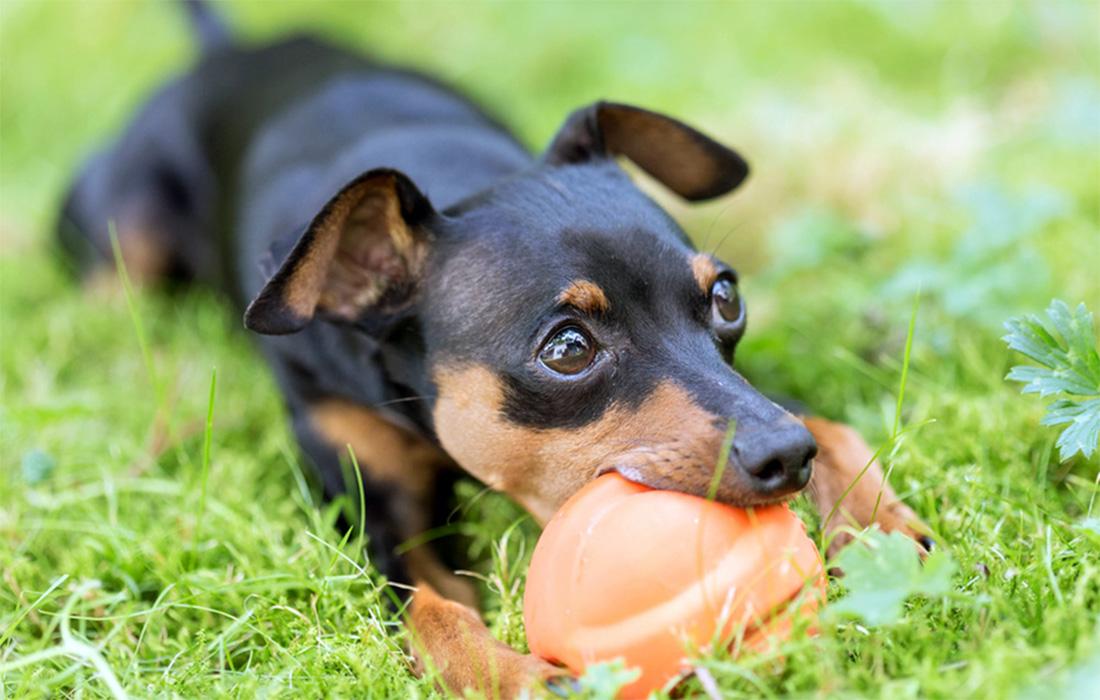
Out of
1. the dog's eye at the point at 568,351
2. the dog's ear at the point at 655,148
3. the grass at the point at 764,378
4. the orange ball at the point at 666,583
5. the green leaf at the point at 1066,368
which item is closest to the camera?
the orange ball at the point at 666,583

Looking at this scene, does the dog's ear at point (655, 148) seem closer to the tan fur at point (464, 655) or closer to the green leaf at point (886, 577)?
the tan fur at point (464, 655)

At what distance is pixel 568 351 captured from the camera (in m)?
3.05

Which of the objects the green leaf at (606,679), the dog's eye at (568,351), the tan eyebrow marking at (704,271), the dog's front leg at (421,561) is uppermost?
the tan eyebrow marking at (704,271)

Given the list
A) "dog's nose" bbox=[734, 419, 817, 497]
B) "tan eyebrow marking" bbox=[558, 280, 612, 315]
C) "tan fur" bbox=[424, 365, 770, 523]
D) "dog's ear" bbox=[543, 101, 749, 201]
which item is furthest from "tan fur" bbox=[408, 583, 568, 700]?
"dog's ear" bbox=[543, 101, 749, 201]

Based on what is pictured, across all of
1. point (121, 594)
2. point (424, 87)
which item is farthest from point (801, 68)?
point (121, 594)

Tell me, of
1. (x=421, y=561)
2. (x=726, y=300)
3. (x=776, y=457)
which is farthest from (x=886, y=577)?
(x=421, y=561)

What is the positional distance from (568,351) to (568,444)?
0.24 metres

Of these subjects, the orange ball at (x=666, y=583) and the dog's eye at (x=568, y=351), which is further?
the dog's eye at (x=568, y=351)

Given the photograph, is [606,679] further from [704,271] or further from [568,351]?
[704,271]

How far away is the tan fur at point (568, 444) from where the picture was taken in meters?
2.73

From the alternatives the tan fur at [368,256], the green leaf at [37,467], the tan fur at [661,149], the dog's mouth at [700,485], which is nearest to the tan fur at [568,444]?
the dog's mouth at [700,485]

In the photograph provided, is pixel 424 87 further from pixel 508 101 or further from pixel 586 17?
pixel 586 17

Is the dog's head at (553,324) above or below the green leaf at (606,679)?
above

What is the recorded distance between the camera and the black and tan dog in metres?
2.86
